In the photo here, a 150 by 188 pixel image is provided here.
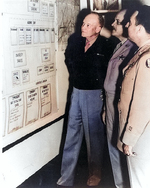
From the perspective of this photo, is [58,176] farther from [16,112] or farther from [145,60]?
[145,60]

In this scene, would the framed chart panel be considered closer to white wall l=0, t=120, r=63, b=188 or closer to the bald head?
the bald head

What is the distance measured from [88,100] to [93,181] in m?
0.43

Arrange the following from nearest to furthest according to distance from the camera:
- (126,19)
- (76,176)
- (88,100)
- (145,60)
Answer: (145,60), (126,19), (88,100), (76,176)

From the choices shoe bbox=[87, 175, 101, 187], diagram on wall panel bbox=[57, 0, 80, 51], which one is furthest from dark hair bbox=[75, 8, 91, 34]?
shoe bbox=[87, 175, 101, 187]

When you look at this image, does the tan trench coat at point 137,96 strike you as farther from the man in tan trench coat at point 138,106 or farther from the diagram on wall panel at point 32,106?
the diagram on wall panel at point 32,106

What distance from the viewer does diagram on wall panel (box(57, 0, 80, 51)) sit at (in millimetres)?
1153

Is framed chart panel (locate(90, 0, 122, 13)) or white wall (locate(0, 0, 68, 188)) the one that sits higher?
framed chart panel (locate(90, 0, 122, 13))

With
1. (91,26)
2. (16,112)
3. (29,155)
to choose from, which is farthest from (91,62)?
(29,155)

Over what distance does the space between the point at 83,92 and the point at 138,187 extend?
0.47 meters

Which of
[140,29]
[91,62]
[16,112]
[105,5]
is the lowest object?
[16,112]

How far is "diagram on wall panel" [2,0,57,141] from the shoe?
403 millimetres

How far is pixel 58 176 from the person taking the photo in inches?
49.4

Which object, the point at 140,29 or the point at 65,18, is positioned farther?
the point at 65,18

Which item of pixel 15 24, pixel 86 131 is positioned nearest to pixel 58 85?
pixel 86 131
